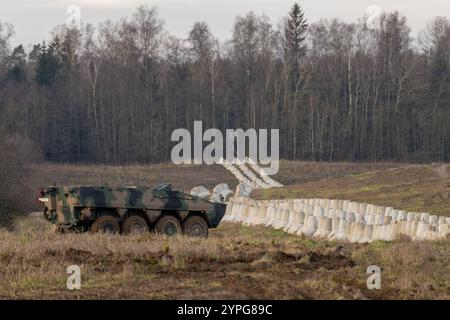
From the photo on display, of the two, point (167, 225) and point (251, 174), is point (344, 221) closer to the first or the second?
point (167, 225)

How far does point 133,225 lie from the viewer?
23203 millimetres

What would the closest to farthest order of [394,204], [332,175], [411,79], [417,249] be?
[417,249], [394,204], [332,175], [411,79]

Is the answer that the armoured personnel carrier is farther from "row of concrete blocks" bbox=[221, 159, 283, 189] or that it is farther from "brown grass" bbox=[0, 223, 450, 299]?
"row of concrete blocks" bbox=[221, 159, 283, 189]

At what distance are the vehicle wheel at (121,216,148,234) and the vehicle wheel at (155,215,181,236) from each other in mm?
384

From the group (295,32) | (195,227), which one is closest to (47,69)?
(295,32)

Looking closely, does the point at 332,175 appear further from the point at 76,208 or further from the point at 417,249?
the point at 417,249

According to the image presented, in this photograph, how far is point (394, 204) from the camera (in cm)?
4122

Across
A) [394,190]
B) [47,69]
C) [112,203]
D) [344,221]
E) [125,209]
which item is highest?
[47,69]

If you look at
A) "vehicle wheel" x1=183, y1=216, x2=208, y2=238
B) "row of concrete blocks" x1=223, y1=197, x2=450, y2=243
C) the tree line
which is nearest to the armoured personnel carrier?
"vehicle wheel" x1=183, y1=216, x2=208, y2=238

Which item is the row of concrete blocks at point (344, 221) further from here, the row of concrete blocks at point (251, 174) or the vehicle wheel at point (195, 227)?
the row of concrete blocks at point (251, 174)

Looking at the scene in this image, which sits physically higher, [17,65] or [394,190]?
[17,65]

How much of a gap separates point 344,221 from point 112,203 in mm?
5983
